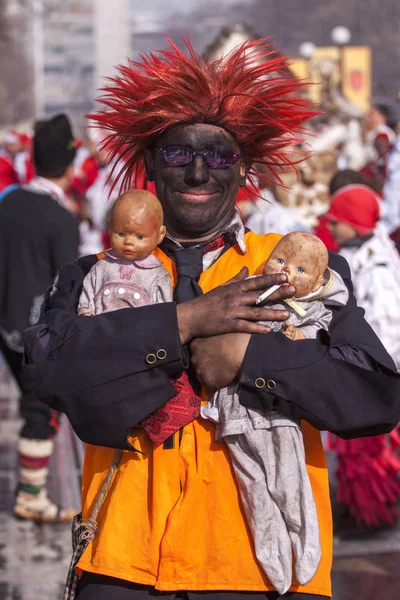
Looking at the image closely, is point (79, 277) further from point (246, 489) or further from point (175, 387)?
point (246, 489)

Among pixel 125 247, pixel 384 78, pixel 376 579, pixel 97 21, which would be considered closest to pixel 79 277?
pixel 125 247

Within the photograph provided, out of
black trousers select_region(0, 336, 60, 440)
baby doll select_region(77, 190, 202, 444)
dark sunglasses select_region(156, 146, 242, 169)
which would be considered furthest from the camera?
black trousers select_region(0, 336, 60, 440)

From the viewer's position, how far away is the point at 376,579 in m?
5.36

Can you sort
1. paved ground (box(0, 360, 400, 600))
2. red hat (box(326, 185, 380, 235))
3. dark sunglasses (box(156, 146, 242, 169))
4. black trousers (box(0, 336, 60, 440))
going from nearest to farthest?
1. dark sunglasses (box(156, 146, 242, 169))
2. paved ground (box(0, 360, 400, 600))
3. black trousers (box(0, 336, 60, 440))
4. red hat (box(326, 185, 380, 235))

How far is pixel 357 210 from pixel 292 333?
348cm

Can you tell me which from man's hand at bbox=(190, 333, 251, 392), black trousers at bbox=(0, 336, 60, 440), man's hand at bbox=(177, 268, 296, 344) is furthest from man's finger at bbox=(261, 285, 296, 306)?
black trousers at bbox=(0, 336, 60, 440)

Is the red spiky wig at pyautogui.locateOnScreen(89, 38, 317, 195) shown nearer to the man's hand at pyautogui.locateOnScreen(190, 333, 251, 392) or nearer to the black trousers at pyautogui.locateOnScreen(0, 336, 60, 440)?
the man's hand at pyautogui.locateOnScreen(190, 333, 251, 392)

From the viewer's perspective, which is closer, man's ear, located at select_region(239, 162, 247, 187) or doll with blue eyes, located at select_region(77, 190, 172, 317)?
doll with blue eyes, located at select_region(77, 190, 172, 317)

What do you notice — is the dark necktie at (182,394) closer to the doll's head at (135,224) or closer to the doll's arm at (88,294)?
the doll's head at (135,224)

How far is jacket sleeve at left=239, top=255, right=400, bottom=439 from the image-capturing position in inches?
110

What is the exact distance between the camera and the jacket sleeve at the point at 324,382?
2.80m

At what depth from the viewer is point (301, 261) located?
2.87m

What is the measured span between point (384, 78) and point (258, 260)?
175 feet

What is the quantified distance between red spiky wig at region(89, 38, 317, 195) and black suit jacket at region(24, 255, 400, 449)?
620 mm
